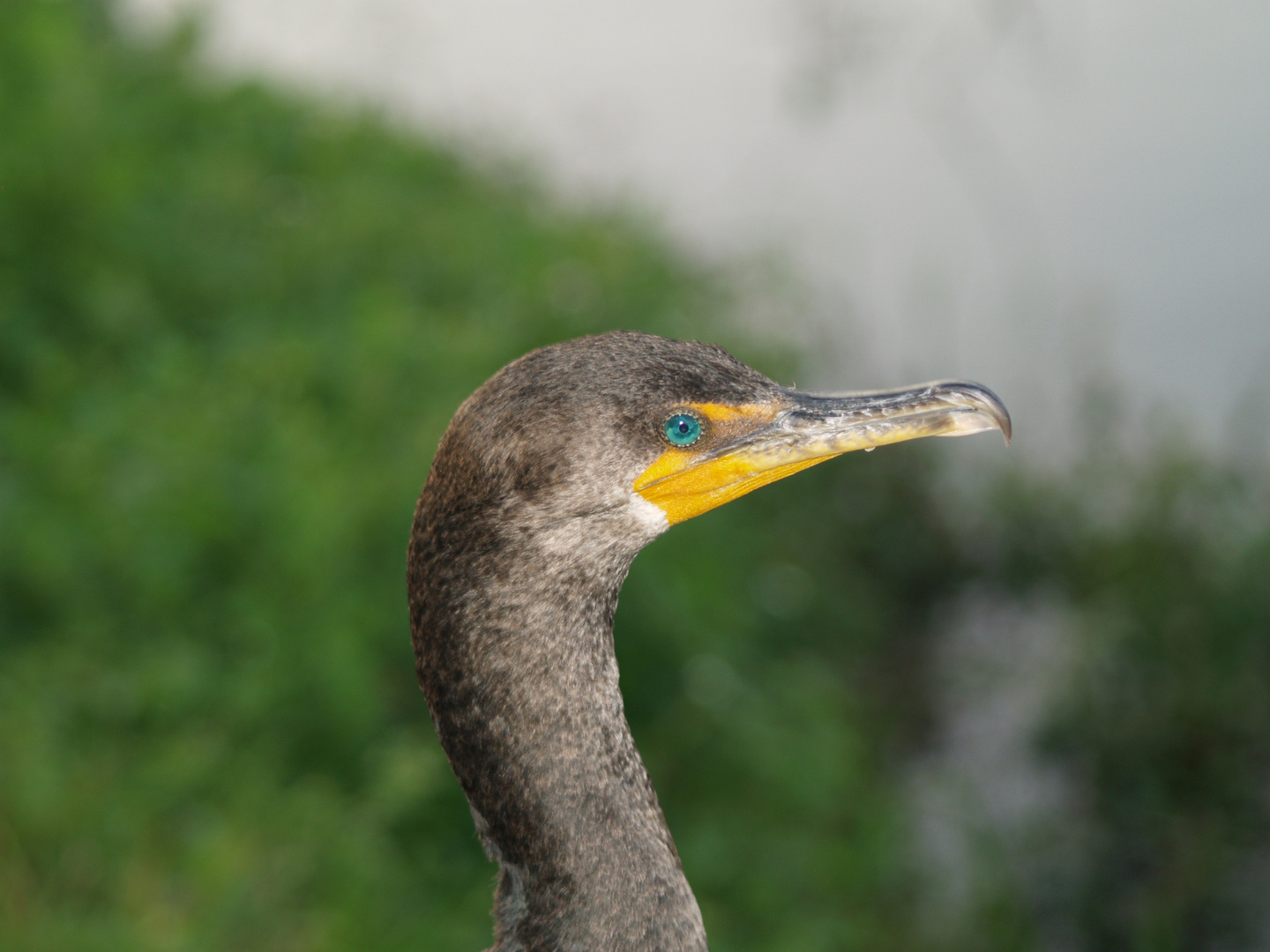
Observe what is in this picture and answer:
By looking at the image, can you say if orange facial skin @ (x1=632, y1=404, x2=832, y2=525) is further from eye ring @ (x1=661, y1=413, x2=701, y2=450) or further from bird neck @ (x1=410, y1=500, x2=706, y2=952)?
bird neck @ (x1=410, y1=500, x2=706, y2=952)

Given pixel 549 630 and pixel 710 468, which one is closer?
pixel 549 630

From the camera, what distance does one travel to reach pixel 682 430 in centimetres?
172

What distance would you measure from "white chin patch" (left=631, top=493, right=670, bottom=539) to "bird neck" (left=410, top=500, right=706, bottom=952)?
0.07 m

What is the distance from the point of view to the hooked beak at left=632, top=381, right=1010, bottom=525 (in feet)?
5.57

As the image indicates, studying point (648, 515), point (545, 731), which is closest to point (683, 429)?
point (648, 515)

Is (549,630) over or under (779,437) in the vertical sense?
under

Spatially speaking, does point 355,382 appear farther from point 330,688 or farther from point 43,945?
point 43,945

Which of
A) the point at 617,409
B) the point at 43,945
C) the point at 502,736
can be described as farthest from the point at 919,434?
the point at 43,945

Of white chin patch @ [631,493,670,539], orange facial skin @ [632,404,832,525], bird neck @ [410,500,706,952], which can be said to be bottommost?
bird neck @ [410,500,706,952]

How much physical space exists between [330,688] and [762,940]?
1.90 m

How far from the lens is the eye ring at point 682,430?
1706 millimetres

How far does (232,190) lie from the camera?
22.0 ft

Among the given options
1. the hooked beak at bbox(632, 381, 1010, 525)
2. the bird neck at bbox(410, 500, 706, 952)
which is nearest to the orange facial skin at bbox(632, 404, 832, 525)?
the hooked beak at bbox(632, 381, 1010, 525)

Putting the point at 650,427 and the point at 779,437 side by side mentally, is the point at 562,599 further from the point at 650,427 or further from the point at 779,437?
the point at 779,437
